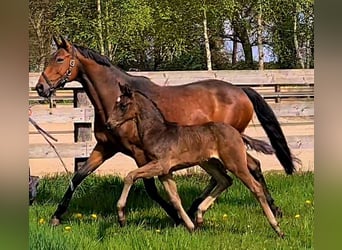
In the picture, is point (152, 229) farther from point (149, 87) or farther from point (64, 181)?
point (64, 181)

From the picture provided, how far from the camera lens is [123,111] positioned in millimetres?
3385

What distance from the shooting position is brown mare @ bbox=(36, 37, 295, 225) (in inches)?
147

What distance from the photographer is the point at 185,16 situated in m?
4.59

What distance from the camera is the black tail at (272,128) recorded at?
4504 millimetres

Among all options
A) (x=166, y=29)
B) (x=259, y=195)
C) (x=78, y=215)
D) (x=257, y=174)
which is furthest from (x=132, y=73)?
(x=259, y=195)

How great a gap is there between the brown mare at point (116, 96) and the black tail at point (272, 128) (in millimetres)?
184

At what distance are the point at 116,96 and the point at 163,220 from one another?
3.29 ft

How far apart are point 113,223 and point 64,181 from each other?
4.99 feet

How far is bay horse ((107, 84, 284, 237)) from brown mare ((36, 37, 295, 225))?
213 millimetres

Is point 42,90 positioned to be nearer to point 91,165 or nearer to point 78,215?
point 91,165

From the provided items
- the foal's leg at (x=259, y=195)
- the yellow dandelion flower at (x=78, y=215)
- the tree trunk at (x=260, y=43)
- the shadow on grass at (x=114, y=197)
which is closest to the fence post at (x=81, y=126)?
the shadow on grass at (x=114, y=197)

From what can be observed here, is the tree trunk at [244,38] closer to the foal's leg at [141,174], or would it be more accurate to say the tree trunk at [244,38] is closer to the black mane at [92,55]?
the black mane at [92,55]

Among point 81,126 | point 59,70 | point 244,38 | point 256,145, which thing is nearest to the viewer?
point 59,70
